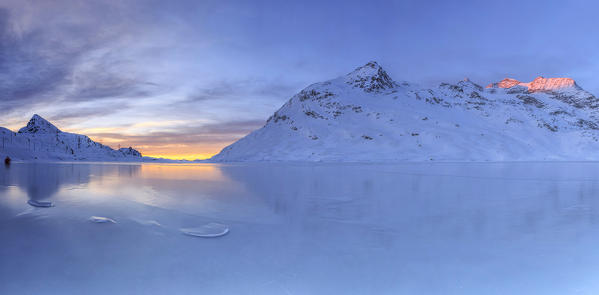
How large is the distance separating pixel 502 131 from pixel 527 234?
74.5 meters

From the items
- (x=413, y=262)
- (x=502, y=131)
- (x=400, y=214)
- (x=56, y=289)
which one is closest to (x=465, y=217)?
(x=400, y=214)

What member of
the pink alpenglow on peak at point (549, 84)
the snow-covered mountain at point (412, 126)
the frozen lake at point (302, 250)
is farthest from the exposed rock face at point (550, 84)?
the frozen lake at point (302, 250)

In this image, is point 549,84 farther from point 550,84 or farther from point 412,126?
point 412,126

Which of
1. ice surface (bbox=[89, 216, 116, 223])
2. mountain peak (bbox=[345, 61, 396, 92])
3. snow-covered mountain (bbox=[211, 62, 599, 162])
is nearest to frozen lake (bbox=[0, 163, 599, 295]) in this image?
ice surface (bbox=[89, 216, 116, 223])

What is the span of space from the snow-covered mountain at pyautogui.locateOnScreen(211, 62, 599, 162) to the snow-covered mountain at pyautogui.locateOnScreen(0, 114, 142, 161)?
138ft

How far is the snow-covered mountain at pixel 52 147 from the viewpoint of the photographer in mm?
79287

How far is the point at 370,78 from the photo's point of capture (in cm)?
9075

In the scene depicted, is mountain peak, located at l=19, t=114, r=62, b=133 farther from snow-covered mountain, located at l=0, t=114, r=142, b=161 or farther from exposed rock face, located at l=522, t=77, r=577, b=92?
exposed rock face, located at l=522, t=77, r=577, b=92

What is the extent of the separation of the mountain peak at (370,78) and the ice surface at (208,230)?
3375 inches

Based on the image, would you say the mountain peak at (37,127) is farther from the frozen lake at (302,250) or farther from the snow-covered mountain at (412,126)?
the frozen lake at (302,250)

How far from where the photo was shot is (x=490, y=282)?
2.97 metres

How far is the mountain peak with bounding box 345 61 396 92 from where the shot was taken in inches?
3486

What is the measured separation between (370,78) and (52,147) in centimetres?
10853

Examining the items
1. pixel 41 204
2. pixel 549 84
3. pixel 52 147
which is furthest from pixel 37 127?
pixel 549 84
